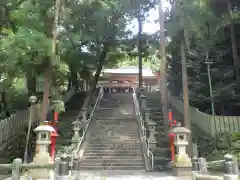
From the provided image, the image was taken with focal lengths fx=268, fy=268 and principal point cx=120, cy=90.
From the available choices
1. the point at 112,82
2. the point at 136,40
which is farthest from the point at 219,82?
the point at 112,82

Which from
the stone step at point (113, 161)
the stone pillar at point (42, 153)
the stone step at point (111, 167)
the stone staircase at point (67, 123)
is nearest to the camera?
the stone pillar at point (42, 153)

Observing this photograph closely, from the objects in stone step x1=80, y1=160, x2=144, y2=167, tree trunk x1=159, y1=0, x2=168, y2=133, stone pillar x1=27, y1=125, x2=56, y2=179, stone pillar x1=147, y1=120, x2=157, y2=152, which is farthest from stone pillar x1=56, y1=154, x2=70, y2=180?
tree trunk x1=159, y1=0, x2=168, y2=133

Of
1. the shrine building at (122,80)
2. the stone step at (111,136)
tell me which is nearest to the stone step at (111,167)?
the stone step at (111,136)

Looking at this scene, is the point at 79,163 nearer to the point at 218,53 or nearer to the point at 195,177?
the point at 195,177

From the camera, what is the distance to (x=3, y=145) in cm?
1373

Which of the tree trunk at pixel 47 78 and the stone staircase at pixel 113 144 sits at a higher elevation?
the tree trunk at pixel 47 78

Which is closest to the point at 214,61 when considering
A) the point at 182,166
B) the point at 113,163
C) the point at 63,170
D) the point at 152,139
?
the point at 152,139

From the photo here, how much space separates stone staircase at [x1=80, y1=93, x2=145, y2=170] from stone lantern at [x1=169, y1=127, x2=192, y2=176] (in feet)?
6.86

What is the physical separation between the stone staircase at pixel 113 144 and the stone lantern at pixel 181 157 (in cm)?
209

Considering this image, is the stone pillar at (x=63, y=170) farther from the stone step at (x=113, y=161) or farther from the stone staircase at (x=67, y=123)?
the stone staircase at (x=67, y=123)

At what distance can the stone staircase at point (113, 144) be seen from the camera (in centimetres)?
1238

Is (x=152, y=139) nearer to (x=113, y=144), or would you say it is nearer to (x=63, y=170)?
(x=113, y=144)

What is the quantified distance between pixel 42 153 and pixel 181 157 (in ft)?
17.7

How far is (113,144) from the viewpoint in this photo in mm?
14156
